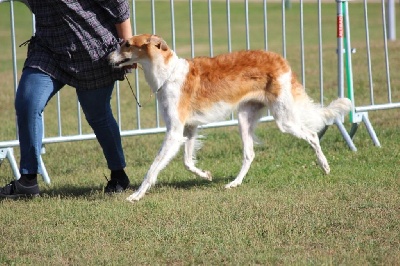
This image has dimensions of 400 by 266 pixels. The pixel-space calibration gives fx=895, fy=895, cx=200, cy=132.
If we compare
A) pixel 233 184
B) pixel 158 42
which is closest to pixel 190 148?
pixel 233 184

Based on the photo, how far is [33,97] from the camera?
6.98m

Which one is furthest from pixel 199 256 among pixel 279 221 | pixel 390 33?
pixel 390 33

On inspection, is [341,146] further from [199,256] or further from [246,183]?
[199,256]

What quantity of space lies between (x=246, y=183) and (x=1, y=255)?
278 centimetres

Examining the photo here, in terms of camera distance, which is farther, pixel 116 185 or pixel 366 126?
pixel 366 126

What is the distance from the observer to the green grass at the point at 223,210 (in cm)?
544

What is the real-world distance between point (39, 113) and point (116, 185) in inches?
38.5

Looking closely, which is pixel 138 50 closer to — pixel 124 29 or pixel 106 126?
pixel 124 29

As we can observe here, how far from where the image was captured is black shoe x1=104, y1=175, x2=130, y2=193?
24.9ft

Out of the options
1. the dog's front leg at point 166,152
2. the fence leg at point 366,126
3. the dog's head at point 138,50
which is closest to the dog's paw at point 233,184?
the dog's front leg at point 166,152

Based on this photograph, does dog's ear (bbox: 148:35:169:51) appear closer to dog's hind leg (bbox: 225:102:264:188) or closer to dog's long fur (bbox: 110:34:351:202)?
dog's long fur (bbox: 110:34:351:202)

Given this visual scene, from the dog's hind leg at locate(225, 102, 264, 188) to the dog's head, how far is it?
1.08 metres

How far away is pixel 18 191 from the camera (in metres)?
7.36

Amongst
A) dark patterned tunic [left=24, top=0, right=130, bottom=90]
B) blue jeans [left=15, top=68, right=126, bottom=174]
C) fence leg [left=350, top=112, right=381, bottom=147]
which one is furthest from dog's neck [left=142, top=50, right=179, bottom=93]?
fence leg [left=350, top=112, right=381, bottom=147]
